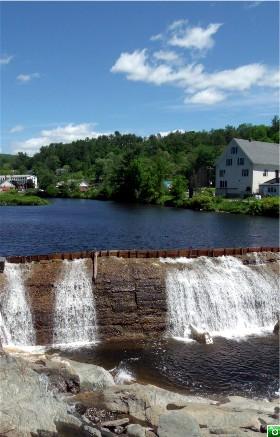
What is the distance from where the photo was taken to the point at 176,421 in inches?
590

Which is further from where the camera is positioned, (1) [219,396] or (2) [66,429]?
(1) [219,396]

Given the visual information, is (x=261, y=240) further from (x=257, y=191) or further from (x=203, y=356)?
(x=257, y=191)

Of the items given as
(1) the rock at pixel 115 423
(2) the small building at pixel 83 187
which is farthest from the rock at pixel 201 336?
(2) the small building at pixel 83 187

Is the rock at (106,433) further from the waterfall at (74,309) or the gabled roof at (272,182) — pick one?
the gabled roof at (272,182)

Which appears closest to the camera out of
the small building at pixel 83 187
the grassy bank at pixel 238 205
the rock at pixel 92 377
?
the rock at pixel 92 377

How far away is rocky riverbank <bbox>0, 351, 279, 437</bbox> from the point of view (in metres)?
14.2

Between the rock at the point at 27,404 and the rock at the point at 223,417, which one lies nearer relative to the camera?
the rock at the point at 27,404

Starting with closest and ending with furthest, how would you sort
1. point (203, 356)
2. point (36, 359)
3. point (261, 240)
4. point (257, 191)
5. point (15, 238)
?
point (36, 359) < point (203, 356) < point (15, 238) < point (261, 240) < point (257, 191)

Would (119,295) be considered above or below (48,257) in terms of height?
below

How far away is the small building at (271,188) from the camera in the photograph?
89750 millimetres

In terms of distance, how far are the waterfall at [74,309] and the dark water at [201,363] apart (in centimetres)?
130

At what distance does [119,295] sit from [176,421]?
1056 cm

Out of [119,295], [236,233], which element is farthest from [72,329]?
[236,233]

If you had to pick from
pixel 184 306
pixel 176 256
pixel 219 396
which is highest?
pixel 176 256
